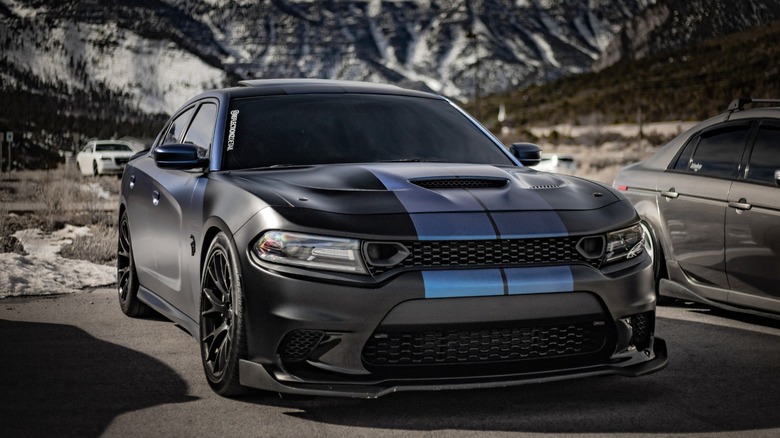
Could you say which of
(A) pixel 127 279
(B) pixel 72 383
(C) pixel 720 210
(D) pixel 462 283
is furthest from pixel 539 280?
(A) pixel 127 279

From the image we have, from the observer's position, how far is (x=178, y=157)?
596 cm

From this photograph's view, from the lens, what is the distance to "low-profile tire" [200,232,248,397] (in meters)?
5.03

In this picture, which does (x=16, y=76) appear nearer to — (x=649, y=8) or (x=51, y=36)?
(x=51, y=36)

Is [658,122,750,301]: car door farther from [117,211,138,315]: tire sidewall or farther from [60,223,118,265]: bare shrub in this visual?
[60,223,118,265]: bare shrub

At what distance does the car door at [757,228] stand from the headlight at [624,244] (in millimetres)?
2143

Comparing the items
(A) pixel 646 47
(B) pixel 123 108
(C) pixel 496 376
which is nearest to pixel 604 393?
(C) pixel 496 376

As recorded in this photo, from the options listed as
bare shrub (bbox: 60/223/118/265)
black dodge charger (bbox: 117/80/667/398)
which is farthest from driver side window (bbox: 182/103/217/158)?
bare shrub (bbox: 60/223/118/265)

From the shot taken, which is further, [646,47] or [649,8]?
[649,8]

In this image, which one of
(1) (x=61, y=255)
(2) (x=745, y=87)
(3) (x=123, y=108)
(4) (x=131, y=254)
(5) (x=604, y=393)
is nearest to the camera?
(5) (x=604, y=393)

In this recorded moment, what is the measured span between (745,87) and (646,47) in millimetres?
46204

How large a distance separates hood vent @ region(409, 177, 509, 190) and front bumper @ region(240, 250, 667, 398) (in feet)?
2.22

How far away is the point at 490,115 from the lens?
11538cm

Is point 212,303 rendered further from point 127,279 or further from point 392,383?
point 127,279

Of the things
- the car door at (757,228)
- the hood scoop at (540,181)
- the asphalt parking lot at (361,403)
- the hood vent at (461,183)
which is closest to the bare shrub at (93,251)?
the asphalt parking lot at (361,403)
